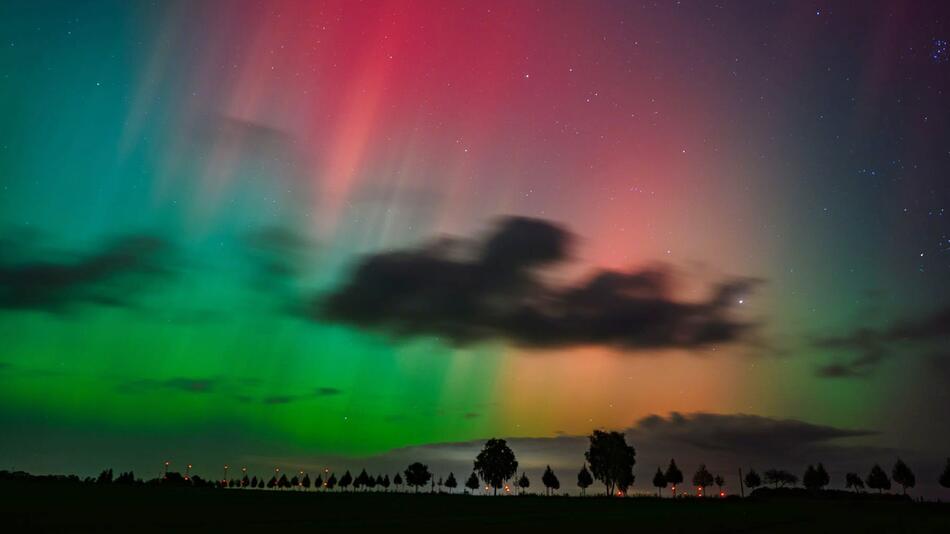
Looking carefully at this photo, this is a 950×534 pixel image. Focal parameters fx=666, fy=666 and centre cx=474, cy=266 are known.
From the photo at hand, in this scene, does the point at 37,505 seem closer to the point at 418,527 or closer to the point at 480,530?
the point at 418,527

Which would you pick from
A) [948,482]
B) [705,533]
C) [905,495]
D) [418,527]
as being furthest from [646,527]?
[948,482]

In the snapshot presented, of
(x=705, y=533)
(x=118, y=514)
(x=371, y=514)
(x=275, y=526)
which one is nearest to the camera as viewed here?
(x=275, y=526)

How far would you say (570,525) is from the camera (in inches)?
2283

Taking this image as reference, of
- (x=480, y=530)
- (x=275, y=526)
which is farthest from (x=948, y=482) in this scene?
(x=275, y=526)

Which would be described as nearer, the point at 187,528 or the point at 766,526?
the point at 187,528

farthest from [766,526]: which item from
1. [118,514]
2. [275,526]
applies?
[118,514]

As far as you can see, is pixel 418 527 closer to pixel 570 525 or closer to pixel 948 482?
pixel 570 525

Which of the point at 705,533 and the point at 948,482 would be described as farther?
the point at 948,482

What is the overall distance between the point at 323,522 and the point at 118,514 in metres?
17.7

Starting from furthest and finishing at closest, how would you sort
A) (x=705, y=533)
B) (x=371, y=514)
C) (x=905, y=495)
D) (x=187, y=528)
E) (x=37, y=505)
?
1. (x=905, y=495)
2. (x=371, y=514)
3. (x=37, y=505)
4. (x=705, y=533)
5. (x=187, y=528)

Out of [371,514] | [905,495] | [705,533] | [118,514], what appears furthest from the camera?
[905,495]

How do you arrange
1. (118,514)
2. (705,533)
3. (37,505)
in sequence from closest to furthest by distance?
(705,533), (118,514), (37,505)

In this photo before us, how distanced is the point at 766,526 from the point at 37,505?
68.5 metres

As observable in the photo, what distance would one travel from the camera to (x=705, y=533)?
52969 millimetres
